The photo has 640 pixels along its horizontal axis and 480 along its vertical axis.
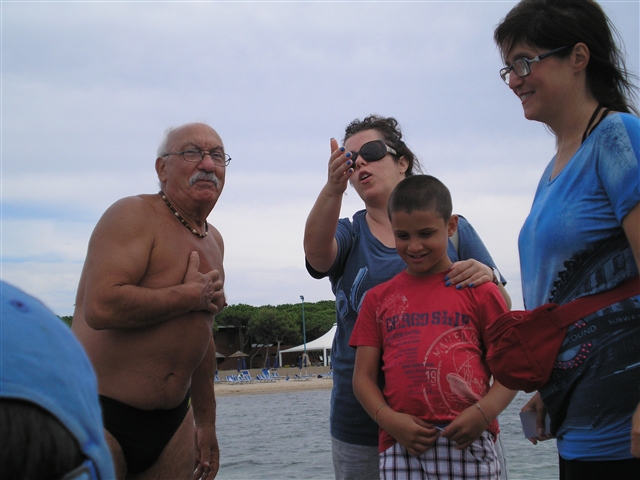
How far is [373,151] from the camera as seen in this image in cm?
300

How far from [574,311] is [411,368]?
2.31ft

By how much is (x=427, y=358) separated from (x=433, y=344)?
0.20 ft

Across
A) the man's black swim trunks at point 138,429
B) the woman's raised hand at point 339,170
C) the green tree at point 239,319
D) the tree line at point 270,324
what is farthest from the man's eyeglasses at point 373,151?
the green tree at point 239,319

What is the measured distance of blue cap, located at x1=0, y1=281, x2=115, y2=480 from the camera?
2.27 ft

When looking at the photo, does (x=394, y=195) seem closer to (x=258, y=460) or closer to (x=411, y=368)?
(x=411, y=368)

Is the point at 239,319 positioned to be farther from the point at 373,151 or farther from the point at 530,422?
the point at 530,422

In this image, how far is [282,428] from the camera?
2014cm

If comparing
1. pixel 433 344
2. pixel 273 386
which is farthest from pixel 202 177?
pixel 273 386

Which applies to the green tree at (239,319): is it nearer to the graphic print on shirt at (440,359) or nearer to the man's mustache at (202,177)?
the man's mustache at (202,177)

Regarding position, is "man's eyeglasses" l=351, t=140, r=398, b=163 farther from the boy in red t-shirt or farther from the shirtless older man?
the shirtless older man

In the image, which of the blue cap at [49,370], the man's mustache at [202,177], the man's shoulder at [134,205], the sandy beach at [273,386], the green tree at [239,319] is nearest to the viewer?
the blue cap at [49,370]

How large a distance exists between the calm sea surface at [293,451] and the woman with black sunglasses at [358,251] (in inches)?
293

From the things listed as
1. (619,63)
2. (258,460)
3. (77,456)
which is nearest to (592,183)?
(619,63)

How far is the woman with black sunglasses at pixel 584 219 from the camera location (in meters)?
1.66
